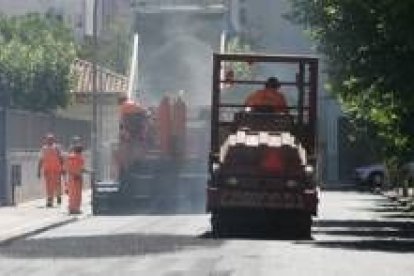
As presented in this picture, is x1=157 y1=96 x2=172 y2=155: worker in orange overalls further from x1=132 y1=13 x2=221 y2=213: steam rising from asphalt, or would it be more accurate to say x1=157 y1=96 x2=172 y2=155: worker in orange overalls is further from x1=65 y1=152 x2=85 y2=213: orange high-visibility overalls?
x1=65 y1=152 x2=85 y2=213: orange high-visibility overalls

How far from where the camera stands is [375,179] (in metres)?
62.5

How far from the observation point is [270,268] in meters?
16.5

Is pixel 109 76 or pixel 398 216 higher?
pixel 109 76

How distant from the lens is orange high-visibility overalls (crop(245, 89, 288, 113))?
24.0 m

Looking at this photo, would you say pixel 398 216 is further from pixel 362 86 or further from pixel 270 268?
pixel 270 268

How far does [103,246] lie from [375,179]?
43.6m

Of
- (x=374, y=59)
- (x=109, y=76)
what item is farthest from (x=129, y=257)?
(x=109, y=76)

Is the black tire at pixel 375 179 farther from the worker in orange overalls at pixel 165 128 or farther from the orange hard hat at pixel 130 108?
the orange hard hat at pixel 130 108

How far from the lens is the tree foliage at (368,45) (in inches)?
862

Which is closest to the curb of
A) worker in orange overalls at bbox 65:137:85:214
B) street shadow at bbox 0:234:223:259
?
street shadow at bbox 0:234:223:259

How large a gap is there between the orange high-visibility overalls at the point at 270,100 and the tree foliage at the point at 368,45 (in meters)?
1.79

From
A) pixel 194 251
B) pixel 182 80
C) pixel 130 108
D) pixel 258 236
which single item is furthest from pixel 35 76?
pixel 194 251

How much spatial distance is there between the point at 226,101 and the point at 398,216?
7.94 meters

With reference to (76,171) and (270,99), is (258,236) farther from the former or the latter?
(76,171)
